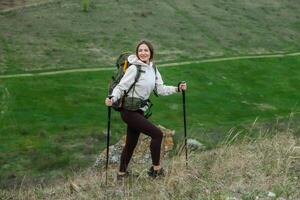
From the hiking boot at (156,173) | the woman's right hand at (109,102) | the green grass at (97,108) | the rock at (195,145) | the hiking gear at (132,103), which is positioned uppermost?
the woman's right hand at (109,102)

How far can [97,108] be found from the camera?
22469 millimetres

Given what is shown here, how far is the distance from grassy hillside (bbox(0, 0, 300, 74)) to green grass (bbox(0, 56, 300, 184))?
2081 millimetres

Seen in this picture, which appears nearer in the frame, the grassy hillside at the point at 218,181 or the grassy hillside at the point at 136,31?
the grassy hillside at the point at 218,181

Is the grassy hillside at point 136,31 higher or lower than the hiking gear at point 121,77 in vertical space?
lower

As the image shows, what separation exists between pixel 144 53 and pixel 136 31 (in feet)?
81.2

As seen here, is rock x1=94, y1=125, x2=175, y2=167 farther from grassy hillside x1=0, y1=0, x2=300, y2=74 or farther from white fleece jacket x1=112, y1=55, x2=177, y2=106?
grassy hillside x1=0, y1=0, x2=300, y2=74

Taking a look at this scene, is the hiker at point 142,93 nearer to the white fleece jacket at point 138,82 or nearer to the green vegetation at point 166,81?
the white fleece jacket at point 138,82

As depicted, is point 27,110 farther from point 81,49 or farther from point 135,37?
point 135,37

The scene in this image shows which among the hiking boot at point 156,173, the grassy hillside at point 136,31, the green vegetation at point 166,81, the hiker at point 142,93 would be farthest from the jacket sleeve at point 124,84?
the grassy hillside at point 136,31

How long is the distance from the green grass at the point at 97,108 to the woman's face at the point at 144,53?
853 centimetres

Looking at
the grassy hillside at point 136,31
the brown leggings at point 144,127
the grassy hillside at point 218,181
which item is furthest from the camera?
the grassy hillside at point 136,31

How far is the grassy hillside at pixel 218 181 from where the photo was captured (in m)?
6.56

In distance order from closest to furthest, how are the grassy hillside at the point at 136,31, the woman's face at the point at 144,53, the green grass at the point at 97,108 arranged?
the woman's face at the point at 144,53
the green grass at the point at 97,108
the grassy hillside at the point at 136,31

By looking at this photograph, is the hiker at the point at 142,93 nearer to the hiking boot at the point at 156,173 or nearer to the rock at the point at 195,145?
the hiking boot at the point at 156,173
